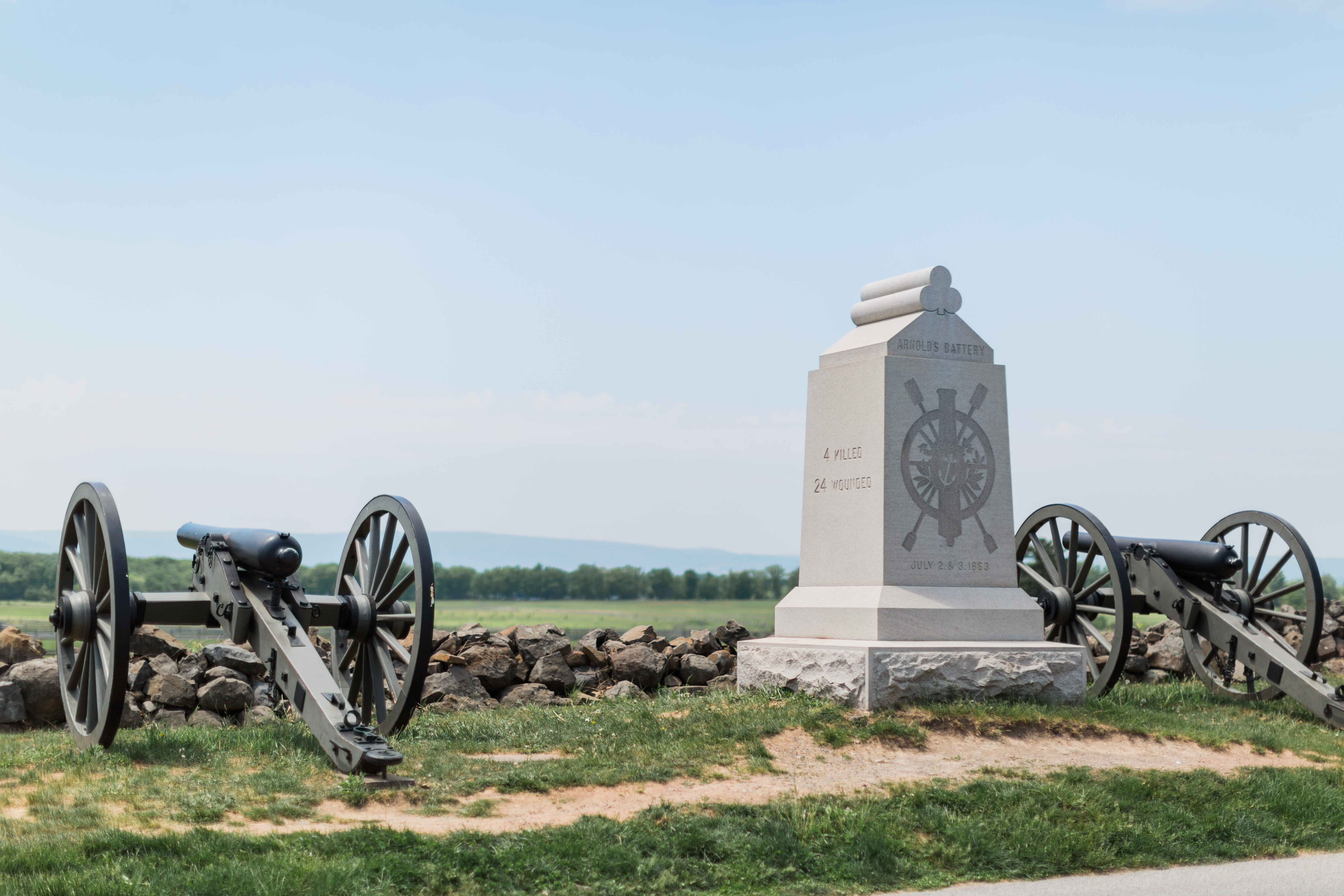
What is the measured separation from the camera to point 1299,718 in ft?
39.3

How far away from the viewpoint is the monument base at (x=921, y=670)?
10.7 meters

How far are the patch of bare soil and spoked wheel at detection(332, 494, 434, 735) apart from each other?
1095mm

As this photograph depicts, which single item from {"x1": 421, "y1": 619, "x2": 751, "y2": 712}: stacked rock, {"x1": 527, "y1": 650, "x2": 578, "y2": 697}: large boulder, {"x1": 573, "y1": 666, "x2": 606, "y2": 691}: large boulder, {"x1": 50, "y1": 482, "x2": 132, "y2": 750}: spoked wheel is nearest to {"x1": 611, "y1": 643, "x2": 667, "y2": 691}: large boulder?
{"x1": 421, "y1": 619, "x2": 751, "y2": 712}: stacked rock

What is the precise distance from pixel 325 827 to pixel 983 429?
7.27 metres

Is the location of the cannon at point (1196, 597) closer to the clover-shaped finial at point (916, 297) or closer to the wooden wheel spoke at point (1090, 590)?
the wooden wheel spoke at point (1090, 590)

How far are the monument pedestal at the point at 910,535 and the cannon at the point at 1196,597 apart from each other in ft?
3.89

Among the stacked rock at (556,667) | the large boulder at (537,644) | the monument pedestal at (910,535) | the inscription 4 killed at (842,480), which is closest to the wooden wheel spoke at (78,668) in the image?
the stacked rock at (556,667)

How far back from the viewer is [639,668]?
1430 centimetres

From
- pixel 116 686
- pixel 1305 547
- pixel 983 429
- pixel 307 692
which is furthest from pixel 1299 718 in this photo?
pixel 116 686

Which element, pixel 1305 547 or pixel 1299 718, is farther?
pixel 1305 547

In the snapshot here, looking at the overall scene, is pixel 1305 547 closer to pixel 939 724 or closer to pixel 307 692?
pixel 939 724

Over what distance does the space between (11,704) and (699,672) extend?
6807 millimetres

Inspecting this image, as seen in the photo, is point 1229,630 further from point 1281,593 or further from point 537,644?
point 537,644

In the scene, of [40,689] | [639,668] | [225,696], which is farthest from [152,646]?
[639,668]
